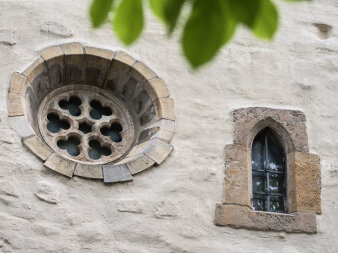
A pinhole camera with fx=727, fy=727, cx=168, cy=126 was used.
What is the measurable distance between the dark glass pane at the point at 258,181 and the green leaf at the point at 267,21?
4422 mm

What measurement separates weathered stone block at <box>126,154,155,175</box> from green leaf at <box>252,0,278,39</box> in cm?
401

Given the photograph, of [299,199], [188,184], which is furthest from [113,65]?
[299,199]

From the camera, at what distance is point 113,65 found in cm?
621

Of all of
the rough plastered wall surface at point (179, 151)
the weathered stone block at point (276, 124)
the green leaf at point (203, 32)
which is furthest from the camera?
the weathered stone block at point (276, 124)

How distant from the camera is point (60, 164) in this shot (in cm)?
540

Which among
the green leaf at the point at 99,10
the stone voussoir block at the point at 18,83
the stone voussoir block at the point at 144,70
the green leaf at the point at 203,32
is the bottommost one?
the green leaf at the point at 203,32

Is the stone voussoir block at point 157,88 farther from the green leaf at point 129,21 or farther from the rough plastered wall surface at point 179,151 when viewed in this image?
the green leaf at point 129,21

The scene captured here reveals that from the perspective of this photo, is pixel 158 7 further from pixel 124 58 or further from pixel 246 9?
pixel 124 58

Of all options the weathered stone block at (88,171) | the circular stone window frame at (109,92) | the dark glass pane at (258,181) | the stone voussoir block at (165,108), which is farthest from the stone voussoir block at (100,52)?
the dark glass pane at (258,181)

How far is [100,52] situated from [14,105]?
948mm

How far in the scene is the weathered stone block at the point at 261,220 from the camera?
5.49 meters

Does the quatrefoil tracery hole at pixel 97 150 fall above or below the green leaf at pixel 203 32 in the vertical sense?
above

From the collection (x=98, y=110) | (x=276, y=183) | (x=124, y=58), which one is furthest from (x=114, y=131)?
(x=276, y=183)

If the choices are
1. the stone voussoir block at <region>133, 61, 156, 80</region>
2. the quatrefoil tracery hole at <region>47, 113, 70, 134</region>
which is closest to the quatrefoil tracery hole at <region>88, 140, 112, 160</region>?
the quatrefoil tracery hole at <region>47, 113, 70, 134</region>
